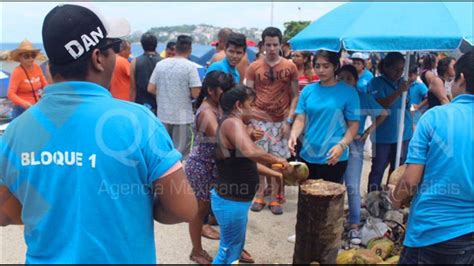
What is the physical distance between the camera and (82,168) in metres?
1.26

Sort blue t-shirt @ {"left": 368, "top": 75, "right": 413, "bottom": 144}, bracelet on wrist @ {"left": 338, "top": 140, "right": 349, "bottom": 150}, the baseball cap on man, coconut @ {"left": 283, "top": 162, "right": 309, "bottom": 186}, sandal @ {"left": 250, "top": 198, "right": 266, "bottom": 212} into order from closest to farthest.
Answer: the baseball cap on man
coconut @ {"left": 283, "top": 162, "right": 309, "bottom": 186}
bracelet on wrist @ {"left": 338, "top": 140, "right": 349, "bottom": 150}
blue t-shirt @ {"left": 368, "top": 75, "right": 413, "bottom": 144}
sandal @ {"left": 250, "top": 198, "right": 266, "bottom": 212}

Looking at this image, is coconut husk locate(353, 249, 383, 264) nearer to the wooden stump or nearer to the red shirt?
the wooden stump

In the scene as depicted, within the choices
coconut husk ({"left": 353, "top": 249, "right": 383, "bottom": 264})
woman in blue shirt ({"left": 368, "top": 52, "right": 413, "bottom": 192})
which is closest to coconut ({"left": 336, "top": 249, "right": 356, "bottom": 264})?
coconut husk ({"left": 353, "top": 249, "right": 383, "bottom": 264})

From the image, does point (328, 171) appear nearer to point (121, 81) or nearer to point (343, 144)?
point (343, 144)

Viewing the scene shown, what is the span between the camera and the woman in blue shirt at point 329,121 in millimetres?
3469

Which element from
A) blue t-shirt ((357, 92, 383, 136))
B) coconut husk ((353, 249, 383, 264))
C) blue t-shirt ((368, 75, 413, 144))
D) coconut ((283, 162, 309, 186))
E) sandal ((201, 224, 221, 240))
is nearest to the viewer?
coconut husk ((353, 249, 383, 264))

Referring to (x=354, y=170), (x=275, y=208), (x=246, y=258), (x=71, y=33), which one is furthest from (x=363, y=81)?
(x=71, y=33)

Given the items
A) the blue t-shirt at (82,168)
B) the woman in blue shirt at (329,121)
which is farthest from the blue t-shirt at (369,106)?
the blue t-shirt at (82,168)

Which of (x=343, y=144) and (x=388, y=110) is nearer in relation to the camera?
(x=343, y=144)

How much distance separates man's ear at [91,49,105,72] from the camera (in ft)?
4.32

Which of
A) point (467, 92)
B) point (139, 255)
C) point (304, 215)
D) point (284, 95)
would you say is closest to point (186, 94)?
point (284, 95)

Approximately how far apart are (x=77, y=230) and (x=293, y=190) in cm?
445

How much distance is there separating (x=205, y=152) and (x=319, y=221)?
1051 millimetres

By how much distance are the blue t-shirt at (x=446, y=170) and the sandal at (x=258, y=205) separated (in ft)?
8.48
